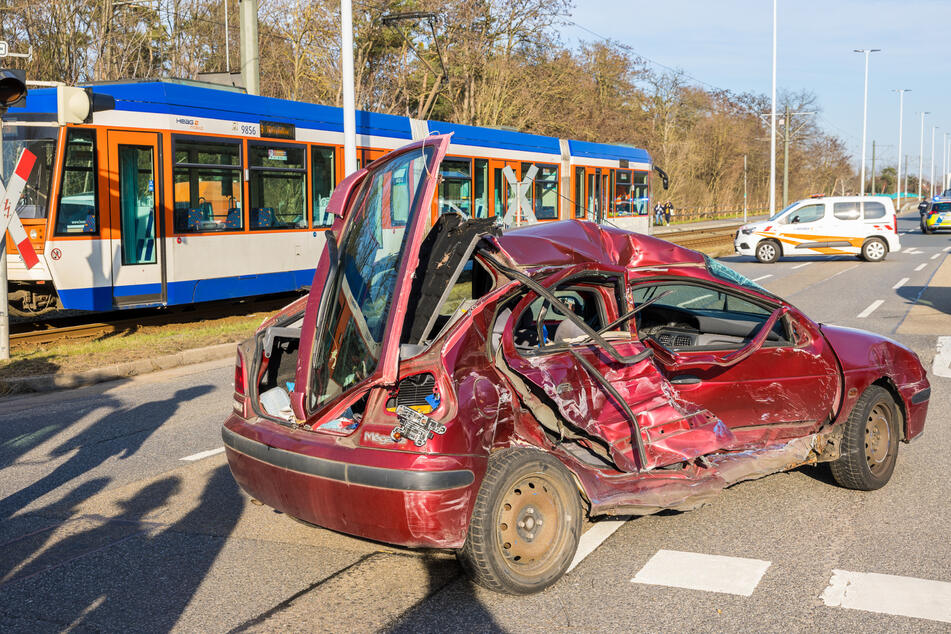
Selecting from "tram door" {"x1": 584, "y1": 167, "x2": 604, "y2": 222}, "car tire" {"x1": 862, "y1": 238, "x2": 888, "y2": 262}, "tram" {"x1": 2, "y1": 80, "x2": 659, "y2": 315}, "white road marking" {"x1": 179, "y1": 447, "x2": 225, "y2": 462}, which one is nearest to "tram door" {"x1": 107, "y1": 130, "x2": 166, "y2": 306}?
"tram" {"x1": 2, "y1": 80, "x2": 659, "y2": 315}

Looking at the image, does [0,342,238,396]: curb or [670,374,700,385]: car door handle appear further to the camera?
[0,342,238,396]: curb

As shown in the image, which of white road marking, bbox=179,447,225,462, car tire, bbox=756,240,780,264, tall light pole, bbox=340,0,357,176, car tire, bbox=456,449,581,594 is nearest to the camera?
car tire, bbox=456,449,581,594

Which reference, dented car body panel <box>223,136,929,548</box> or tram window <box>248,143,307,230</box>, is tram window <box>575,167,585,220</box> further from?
dented car body panel <box>223,136,929,548</box>

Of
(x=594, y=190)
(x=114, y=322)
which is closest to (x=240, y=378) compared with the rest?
(x=114, y=322)

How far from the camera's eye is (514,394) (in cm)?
450

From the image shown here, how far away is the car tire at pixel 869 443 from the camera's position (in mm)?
5676

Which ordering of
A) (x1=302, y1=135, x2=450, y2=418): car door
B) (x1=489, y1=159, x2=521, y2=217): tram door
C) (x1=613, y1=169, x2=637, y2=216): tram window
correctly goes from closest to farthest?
(x1=302, y1=135, x2=450, y2=418): car door < (x1=489, y1=159, x2=521, y2=217): tram door < (x1=613, y1=169, x2=637, y2=216): tram window

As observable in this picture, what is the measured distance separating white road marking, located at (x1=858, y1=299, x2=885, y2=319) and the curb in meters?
9.84

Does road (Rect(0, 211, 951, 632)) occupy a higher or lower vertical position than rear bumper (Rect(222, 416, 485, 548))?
lower

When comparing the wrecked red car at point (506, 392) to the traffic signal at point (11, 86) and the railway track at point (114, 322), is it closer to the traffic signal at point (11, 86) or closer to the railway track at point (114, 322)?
the traffic signal at point (11, 86)

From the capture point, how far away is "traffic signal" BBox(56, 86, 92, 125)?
10.2m

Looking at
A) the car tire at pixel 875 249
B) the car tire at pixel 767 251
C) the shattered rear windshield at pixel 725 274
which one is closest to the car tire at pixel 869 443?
the shattered rear windshield at pixel 725 274

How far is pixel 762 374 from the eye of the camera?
18.2 feet

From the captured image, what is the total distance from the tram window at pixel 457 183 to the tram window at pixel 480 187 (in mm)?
164
